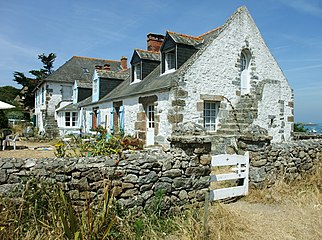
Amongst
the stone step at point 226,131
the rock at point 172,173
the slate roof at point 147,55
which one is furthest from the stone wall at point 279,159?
the slate roof at point 147,55

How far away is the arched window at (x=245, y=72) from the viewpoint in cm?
1132

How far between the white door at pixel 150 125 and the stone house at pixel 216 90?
0.03 meters

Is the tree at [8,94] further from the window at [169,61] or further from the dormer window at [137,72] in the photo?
the window at [169,61]

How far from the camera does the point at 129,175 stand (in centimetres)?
393

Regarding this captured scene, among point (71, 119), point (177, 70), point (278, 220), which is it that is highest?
point (177, 70)

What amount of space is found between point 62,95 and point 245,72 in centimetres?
1665

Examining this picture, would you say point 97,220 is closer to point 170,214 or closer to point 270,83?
point 170,214

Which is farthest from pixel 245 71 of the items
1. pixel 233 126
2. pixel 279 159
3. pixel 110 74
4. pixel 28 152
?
pixel 28 152

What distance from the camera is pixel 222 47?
1039 cm

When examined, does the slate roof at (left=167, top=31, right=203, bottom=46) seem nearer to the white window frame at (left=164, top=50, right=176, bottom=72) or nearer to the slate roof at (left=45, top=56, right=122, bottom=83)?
the white window frame at (left=164, top=50, right=176, bottom=72)

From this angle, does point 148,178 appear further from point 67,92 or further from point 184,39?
point 67,92

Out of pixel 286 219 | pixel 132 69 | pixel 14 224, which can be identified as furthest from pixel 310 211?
pixel 132 69

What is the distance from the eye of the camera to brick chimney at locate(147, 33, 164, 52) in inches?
605

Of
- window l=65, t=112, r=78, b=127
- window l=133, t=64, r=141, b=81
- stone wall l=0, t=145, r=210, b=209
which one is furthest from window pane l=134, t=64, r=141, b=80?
stone wall l=0, t=145, r=210, b=209
